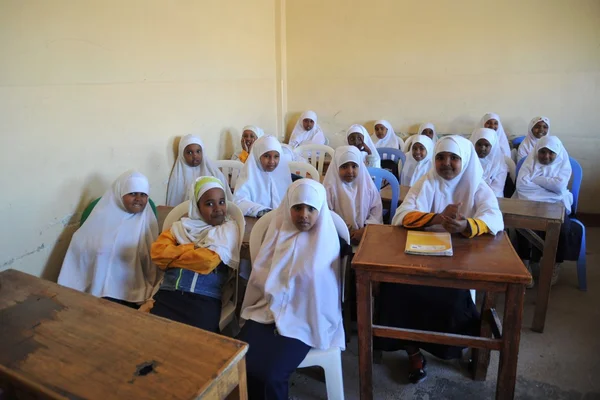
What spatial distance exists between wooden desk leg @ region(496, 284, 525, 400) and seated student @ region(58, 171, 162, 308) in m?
1.83

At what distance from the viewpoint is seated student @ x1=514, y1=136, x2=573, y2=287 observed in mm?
3548

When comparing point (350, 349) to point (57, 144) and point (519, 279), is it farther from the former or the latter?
Answer: point (57, 144)

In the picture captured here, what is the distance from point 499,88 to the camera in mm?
5129

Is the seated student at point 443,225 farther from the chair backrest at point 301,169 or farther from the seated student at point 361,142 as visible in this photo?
the seated student at point 361,142

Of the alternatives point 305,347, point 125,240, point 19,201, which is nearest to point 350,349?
point 305,347

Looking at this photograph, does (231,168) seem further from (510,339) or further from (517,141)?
(517,141)

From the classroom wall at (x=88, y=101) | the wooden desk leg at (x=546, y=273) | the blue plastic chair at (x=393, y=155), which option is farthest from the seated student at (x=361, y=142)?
the wooden desk leg at (x=546, y=273)

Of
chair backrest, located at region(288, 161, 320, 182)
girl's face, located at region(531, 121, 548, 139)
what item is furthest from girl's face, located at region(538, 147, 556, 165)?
chair backrest, located at region(288, 161, 320, 182)

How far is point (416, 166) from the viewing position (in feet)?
13.4

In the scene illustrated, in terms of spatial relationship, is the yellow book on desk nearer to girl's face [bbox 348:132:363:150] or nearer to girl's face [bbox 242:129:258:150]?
girl's face [bbox 348:132:363:150]

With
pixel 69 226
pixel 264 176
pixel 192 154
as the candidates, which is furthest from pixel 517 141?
pixel 69 226

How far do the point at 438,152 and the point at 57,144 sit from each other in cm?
222

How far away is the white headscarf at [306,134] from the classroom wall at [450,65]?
222mm

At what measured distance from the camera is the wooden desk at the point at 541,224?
2.50 m
